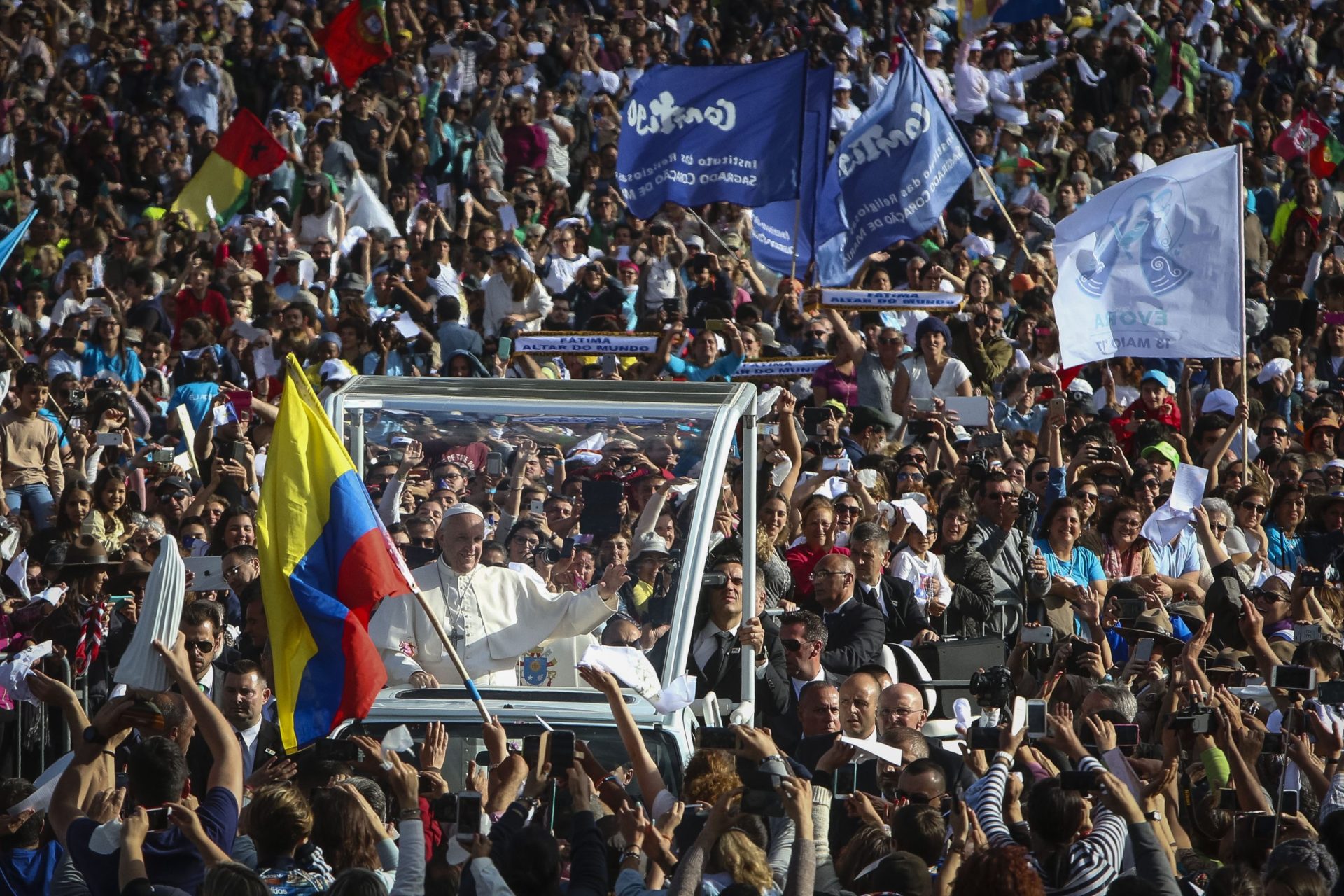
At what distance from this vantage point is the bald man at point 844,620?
917cm

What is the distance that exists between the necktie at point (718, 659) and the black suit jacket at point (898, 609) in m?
1.24

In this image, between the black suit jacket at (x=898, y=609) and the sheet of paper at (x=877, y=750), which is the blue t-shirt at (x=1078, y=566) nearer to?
the black suit jacket at (x=898, y=609)

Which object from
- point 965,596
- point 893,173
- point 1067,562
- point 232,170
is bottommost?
point 965,596

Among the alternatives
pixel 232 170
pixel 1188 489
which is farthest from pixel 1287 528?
pixel 232 170

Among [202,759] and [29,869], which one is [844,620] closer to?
[202,759]

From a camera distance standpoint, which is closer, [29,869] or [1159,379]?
[29,869]

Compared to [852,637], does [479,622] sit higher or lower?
higher

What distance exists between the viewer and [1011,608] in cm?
1084

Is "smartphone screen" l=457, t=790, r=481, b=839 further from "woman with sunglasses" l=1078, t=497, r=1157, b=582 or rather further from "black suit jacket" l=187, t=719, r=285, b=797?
"woman with sunglasses" l=1078, t=497, r=1157, b=582

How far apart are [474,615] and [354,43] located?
13607 mm

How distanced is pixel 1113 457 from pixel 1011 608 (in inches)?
87.2

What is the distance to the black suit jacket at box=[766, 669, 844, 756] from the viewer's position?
28.7ft

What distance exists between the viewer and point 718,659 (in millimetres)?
8828

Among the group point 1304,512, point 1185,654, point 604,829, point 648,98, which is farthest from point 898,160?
point 604,829
